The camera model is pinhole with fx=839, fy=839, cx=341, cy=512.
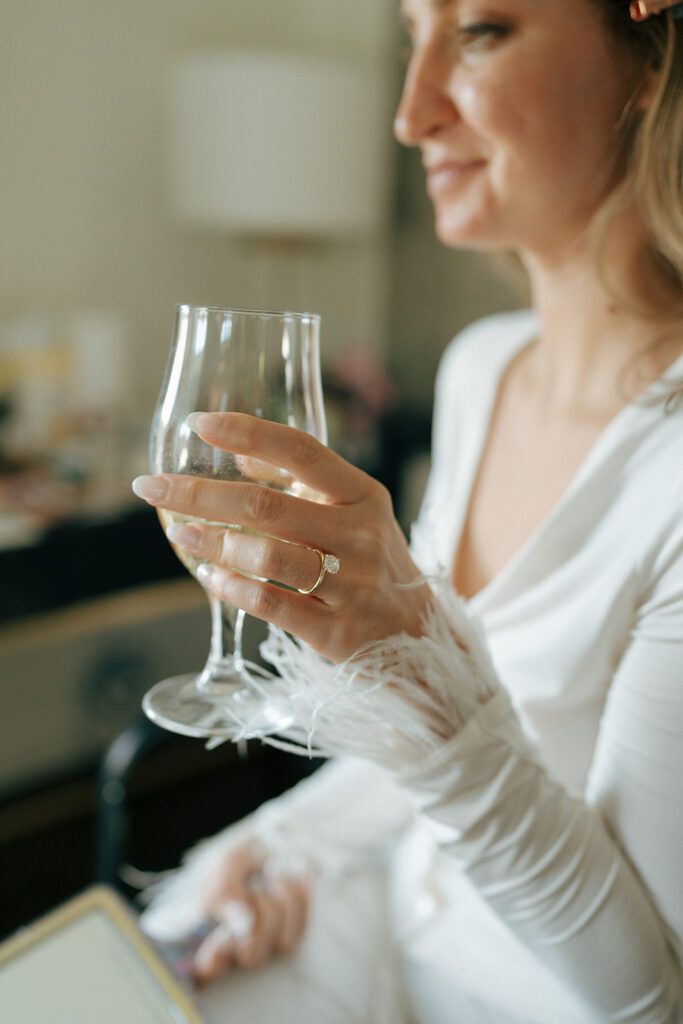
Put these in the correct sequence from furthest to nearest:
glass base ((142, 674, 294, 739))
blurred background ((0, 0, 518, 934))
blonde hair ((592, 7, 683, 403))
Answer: blurred background ((0, 0, 518, 934))
blonde hair ((592, 7, 683, 403))
glass base ((142, 674, 294, 739))

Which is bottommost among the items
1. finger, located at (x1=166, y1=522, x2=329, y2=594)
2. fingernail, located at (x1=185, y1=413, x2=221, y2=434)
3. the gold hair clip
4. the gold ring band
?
the gold ring band

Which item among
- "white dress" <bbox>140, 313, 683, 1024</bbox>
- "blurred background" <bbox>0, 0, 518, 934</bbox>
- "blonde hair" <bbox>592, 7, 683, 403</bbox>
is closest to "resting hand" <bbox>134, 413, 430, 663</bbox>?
"white dress" <bbox>140, 313, 683, 1024</bbox>

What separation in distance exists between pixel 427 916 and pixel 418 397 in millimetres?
2314

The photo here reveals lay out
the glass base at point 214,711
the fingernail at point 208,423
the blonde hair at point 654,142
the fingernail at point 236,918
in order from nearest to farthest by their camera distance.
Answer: the fingernail at point 208,423
the glass base at point 214,711
the blonde hair at point 654,142
the fingernail at point 236,918

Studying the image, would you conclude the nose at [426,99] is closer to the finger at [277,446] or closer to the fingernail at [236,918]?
the finger at [277,446]

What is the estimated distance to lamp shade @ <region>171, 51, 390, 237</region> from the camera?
2201 mm

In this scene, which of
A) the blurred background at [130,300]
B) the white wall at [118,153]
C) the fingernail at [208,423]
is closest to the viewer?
the fingernail at [208,423]

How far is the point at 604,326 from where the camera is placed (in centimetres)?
92

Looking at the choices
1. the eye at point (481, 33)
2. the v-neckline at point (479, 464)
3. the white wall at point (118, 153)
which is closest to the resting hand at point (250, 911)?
the v-neckline at point (479, 464)

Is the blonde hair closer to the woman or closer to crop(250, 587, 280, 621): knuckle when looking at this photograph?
the woman

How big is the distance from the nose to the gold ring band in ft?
1.69

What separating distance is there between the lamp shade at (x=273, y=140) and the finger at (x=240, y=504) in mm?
1930

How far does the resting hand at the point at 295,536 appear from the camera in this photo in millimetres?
487

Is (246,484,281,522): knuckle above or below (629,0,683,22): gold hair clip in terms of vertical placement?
below
